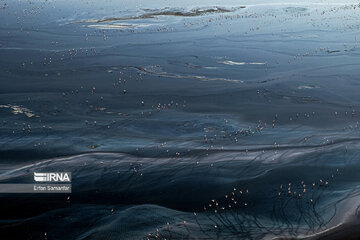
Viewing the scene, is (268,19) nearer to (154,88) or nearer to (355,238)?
(154,88)

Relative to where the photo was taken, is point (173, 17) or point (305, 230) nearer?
point (305, 230)

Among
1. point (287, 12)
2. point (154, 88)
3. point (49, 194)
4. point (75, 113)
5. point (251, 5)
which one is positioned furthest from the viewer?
point (251, 5)

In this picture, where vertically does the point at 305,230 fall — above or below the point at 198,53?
below

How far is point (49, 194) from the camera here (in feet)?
58.9

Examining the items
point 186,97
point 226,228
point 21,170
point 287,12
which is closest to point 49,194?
point 21,170

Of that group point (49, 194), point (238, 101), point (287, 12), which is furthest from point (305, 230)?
point (287, 12)

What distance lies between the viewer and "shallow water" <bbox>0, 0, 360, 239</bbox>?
1617 cm

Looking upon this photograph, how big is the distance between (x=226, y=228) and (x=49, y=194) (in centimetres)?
Result: 788

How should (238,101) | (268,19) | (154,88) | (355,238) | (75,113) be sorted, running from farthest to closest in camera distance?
(268,19) < (154,88) < (238,101) < (75,113) < (355,238)

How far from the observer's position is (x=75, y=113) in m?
27.3

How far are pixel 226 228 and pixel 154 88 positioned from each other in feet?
59.9

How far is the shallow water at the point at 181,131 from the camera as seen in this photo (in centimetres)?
1617

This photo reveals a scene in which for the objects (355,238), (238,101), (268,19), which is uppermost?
(268,19)

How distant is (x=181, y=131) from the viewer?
24.5 meters
